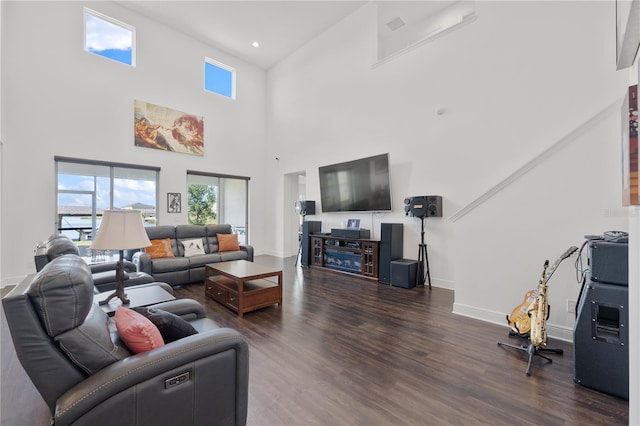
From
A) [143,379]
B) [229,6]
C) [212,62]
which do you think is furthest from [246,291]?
[212,62]

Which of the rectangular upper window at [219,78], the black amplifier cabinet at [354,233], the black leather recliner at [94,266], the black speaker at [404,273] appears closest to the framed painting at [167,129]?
the rectangular upper window at [219,78]

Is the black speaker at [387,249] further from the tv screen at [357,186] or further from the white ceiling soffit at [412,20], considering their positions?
the white ceiling soffit at [412,20]

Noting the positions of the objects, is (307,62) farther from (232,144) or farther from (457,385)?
(457,385)

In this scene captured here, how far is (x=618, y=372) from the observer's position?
6.30 feet

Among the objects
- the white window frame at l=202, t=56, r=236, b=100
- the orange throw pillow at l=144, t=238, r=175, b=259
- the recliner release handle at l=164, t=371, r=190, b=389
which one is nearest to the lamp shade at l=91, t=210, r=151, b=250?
the recliner release handle at l=164, t=371, r=190, b=389

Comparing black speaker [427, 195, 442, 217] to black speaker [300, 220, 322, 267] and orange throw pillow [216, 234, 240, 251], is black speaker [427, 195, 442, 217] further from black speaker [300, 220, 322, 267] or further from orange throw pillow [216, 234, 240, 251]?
orange throw pillow [216, 234, 240, 251]

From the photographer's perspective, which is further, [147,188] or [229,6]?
[147,188]

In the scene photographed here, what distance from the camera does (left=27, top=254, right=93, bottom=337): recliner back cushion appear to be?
1062 mm

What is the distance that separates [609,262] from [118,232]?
3.75 metres

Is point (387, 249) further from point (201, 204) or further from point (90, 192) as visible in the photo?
point (90, 192)

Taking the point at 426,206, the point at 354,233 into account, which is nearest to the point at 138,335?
the point at 426,206

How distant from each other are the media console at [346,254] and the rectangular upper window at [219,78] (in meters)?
5.02

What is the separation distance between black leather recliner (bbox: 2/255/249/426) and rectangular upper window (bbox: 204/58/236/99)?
7516mm

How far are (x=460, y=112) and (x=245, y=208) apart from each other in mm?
6148
